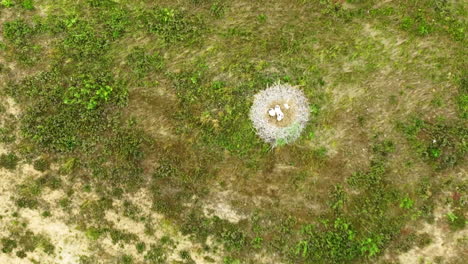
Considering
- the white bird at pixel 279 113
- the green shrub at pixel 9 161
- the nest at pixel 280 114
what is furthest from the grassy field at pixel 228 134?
the white bird at pixel 279 113

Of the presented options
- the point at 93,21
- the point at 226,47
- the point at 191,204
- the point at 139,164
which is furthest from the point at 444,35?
the point at 93,21

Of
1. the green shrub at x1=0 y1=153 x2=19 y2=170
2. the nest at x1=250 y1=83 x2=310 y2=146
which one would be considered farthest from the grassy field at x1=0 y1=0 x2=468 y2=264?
the nest at x1=250 y1=83 x2=310 y2=146

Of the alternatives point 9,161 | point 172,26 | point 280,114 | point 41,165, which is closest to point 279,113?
point 280,114

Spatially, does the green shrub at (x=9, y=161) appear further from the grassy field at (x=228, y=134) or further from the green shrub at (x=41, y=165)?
the green shrub at (x=41, y=165)

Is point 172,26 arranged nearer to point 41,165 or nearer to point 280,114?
point 280,114

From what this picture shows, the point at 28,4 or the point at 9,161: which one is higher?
the point at 28,4

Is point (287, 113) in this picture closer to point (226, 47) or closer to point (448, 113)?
point (226, 47)

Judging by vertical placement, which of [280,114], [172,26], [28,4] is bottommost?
[280,114]
